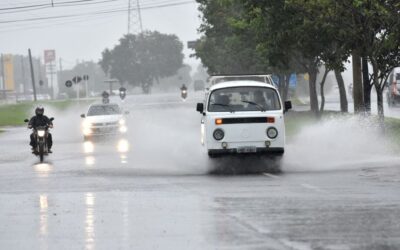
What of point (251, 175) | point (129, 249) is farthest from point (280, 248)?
point (251, 175)

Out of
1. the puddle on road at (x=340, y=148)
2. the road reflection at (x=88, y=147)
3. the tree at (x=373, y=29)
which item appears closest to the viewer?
the puddle on road at (x=340, y=148)

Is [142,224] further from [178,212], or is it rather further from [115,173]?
[115,173]

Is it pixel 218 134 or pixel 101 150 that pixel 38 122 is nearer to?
pixel 101 150

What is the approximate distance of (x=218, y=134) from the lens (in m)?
21.3

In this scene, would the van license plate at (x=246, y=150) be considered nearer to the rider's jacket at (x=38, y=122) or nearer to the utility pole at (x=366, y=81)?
the rider's jacket at (x=38, y=122)

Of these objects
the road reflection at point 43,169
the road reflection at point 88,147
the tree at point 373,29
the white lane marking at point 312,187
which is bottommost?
the road reflection at point 88,147

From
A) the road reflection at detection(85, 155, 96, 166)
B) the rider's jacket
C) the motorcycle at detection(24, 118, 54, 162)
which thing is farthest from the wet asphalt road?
the rider's jacket

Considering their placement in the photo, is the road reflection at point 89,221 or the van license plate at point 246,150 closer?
the road reflection at point 89,221

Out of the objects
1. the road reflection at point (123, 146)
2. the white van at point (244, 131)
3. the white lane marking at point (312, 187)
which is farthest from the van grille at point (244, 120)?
the road reflection at point (123, 146)

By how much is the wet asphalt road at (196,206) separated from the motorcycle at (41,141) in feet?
6.78

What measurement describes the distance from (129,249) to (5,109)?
279 feet

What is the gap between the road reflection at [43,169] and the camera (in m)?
23.1

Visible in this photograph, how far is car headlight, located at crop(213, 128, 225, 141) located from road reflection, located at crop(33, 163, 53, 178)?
13.6 ft

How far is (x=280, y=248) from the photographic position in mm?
10594
